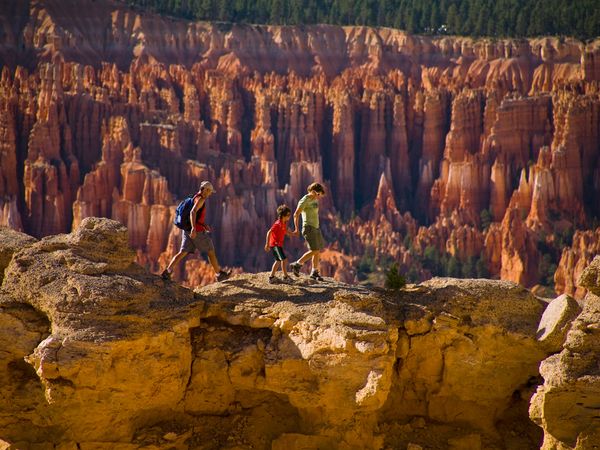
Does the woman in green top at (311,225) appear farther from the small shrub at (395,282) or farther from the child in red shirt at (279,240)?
the small shrub at (395,282)

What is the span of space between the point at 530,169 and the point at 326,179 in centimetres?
1115

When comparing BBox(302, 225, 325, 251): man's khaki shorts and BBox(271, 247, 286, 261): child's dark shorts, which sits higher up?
BBox(302, 225, 325, 251): man's khaki shorts

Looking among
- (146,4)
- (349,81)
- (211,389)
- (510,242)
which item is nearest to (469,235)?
(510,242)

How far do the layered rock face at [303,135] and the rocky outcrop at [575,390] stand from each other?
33.4 m

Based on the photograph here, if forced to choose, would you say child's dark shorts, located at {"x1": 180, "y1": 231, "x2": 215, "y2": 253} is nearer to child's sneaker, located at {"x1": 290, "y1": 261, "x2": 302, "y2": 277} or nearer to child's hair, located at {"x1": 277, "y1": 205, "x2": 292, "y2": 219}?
child's hair, located at {"x1": 277, "y1": 205, "x2": 292, "y2": 219}

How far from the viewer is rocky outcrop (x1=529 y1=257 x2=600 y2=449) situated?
1638cm

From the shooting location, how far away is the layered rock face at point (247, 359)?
17.5 meters

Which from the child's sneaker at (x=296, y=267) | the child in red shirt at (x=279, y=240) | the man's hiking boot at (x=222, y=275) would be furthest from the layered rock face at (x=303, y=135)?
the child in red shirt at (x=279, y=240)

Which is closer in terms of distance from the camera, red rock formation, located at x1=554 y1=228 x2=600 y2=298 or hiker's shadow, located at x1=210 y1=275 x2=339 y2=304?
hiker's shadow, located at x1=210 y1=275 x2=339 y2=304

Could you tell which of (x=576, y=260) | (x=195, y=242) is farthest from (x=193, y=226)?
(x=576, y=260)

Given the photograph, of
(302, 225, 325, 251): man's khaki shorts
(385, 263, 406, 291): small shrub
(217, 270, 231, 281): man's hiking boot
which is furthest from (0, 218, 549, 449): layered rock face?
(302, 225, 325, 251): man's khaki shorts

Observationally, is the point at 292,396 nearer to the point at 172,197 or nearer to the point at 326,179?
the point at 172,197

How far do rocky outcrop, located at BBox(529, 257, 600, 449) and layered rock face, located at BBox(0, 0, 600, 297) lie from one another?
110 feet

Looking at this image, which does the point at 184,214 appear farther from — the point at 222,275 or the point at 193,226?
the point at 222,275
